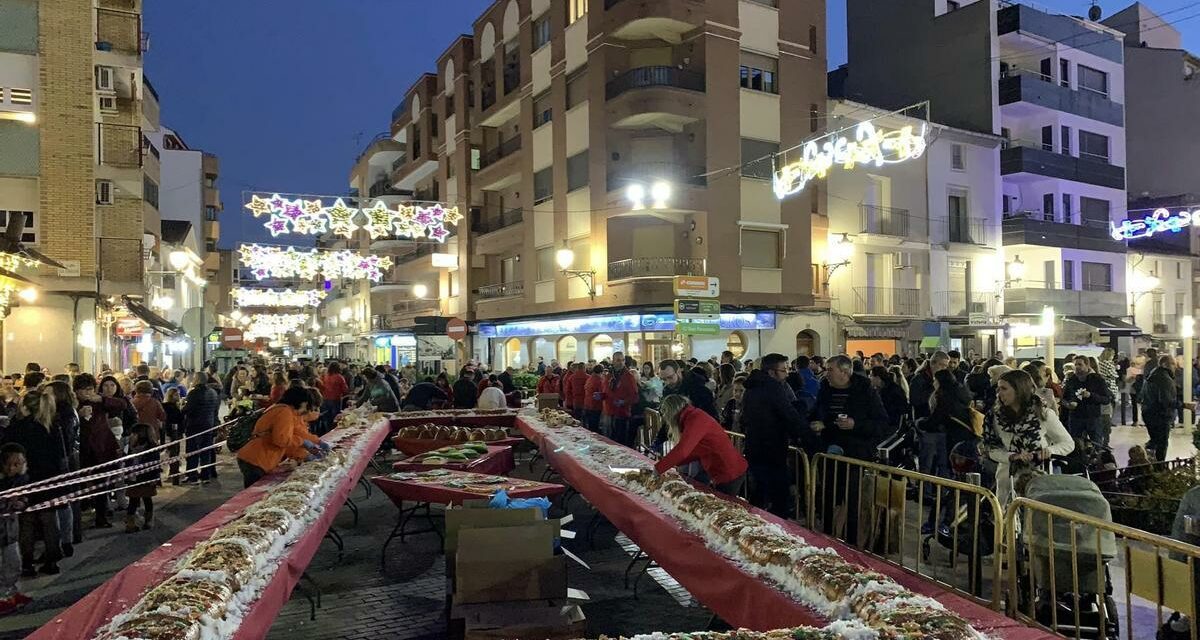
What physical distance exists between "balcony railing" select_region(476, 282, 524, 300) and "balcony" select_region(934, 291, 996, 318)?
17.1 metres

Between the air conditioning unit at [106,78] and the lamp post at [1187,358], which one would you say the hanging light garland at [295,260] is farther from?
the lamp post at [1187,358]

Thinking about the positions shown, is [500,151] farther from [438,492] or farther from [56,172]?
[438,492]

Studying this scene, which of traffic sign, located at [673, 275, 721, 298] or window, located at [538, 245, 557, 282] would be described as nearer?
traffic sign, located at [673, 275, 721, 298]

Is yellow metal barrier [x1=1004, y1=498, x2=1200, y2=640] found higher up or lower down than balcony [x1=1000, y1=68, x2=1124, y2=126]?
lower down

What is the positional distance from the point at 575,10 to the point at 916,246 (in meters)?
16.0

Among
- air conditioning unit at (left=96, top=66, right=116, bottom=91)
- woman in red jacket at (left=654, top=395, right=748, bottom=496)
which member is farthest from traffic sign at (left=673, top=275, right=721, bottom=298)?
air conditioning unit at (left=96, top=66, right=116, bottom=91)

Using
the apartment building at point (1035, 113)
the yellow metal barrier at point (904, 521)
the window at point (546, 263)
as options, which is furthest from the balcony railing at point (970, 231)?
the yellow metal barrier at point (904, 521)

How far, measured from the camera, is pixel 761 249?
28.7m

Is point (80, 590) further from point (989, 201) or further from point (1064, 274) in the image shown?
point (1064, 274)

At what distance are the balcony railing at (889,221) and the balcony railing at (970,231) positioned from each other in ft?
6.80

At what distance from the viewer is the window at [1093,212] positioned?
37.1m

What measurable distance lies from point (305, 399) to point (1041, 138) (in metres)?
36.2

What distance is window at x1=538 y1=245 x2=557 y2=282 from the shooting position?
32594 millimetres

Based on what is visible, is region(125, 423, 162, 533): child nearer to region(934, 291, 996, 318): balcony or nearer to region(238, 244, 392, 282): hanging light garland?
region(238, 244, 392, 282): hanging light garland
